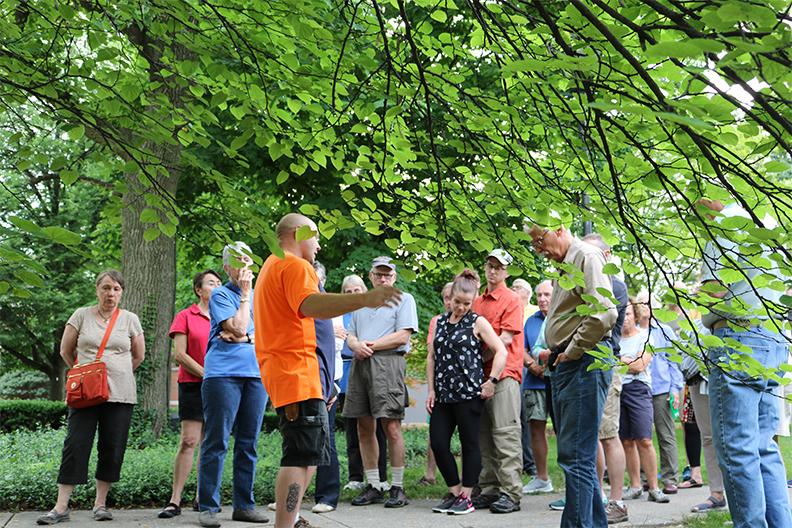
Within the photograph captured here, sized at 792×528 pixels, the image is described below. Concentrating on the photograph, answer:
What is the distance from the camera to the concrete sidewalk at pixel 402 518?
16.2 ft

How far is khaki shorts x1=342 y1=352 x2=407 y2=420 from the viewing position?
6070mm

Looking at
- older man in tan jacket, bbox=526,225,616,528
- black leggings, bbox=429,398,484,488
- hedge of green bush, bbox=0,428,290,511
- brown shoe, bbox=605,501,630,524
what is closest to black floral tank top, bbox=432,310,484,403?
black leggings, bbox=429,398,484,488

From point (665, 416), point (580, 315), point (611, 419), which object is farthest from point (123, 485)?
point (665, 416)

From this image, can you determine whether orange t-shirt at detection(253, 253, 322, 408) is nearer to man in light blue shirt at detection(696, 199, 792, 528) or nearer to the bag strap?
man in light blue shirt at detection(696, 199, 792, 528)

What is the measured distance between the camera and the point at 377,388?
6129 millimetres

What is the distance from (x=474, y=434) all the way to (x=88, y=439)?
323cm

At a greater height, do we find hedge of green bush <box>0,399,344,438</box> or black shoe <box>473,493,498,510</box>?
hedge of green bush <box>0,399,344,438</box>

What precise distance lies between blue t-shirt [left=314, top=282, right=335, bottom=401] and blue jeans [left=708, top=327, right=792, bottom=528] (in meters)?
2.18

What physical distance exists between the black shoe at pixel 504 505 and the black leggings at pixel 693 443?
2512 mm

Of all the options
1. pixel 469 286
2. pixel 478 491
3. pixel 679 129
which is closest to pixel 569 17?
pixel 679 129

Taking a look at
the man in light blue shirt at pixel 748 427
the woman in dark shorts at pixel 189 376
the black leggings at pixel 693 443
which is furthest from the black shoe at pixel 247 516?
the black leggings at pixel 693 443

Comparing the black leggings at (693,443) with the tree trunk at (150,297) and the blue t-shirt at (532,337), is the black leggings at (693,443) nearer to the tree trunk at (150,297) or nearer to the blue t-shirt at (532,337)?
the blue t-shirt at (532,337)

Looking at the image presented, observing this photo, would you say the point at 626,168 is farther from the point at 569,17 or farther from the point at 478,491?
the point at 478,491

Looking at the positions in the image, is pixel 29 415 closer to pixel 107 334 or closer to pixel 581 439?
pixel 107 334
